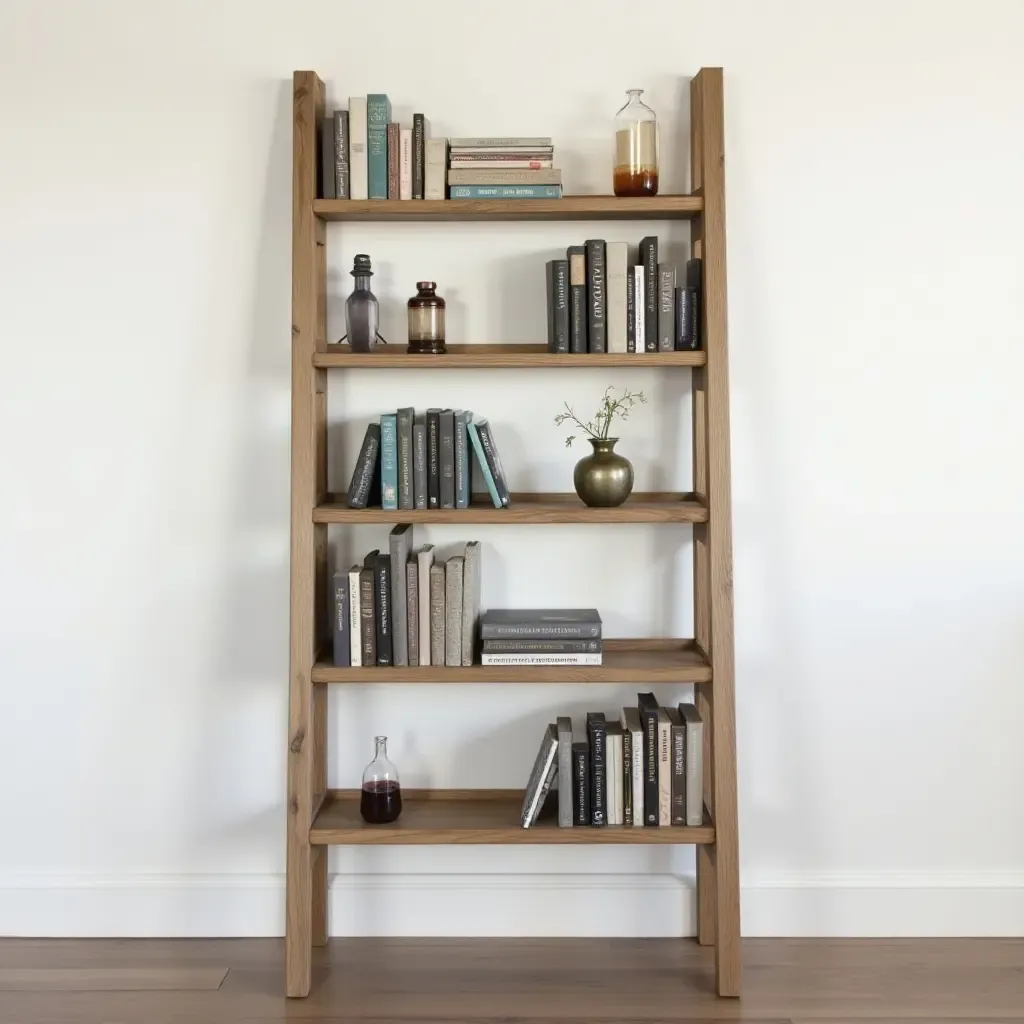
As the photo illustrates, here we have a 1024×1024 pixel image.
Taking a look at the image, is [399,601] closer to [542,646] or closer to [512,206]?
[542,646]

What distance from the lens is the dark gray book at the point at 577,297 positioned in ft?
7.69

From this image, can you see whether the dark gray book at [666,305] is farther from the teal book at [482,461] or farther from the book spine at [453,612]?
the book spine at [453,612]

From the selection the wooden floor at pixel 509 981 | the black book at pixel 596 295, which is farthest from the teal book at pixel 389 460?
the wooden floor at pixel 509 981

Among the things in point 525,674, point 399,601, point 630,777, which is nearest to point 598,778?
point 630,777

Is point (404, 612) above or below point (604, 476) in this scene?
below

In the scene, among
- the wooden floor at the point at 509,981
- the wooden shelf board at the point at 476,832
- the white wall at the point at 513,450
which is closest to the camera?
the wooden floor at the point at 509,981

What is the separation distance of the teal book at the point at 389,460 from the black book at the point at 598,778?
660 millimetres

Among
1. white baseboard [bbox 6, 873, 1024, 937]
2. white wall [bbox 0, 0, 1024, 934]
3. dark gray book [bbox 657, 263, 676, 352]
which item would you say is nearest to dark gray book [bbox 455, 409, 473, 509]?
white wall [bbox 0, 0, 1024, 934]

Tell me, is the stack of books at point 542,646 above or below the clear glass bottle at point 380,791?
above

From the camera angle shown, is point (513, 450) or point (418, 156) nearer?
point (418, 156)

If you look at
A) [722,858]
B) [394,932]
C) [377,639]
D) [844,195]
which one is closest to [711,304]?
[844,195]

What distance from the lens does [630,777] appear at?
2.36 metres

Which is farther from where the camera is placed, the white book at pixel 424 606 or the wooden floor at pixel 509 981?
the white book at pixel 424 606

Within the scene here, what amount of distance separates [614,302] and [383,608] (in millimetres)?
823
